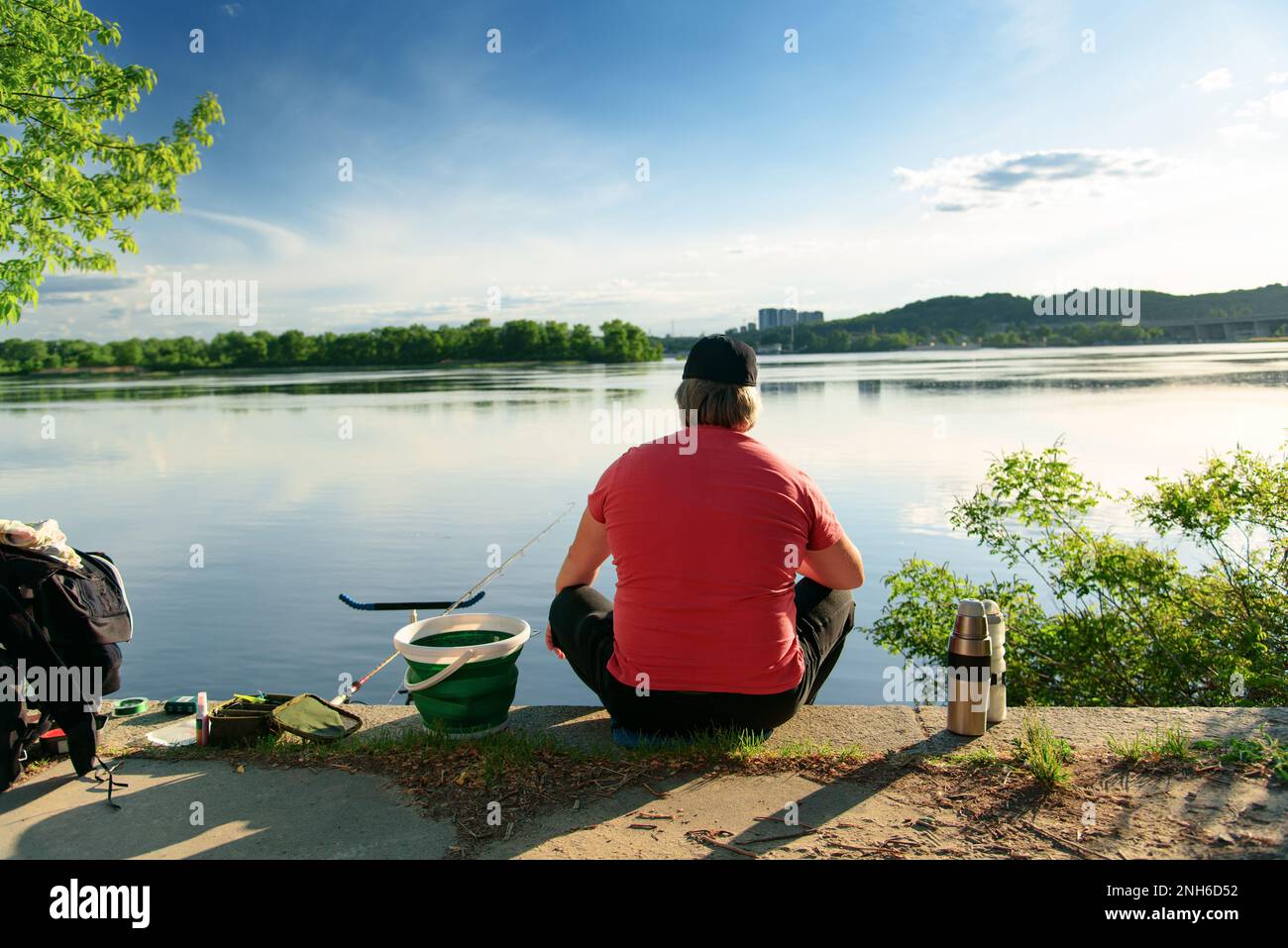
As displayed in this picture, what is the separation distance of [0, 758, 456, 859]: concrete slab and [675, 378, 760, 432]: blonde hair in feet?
6.23

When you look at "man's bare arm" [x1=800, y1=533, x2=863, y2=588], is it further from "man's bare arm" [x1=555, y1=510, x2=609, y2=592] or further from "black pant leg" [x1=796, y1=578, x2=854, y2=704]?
"man's bare arm" [x1=555, y1=510, x2=609, y2=592]

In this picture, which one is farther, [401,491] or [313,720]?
[401,491]

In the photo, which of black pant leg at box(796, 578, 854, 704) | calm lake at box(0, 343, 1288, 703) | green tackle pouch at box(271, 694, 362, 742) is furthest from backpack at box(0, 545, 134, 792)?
calm lake at box(0, 343, 1288, 703)

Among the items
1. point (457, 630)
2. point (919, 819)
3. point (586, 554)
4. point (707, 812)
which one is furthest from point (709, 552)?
point (457, 630)

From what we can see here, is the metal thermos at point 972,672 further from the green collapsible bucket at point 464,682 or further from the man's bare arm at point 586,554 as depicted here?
the green collapsible bucket at point 464,682

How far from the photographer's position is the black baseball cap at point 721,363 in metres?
3.75

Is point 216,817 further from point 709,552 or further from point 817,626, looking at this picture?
point 817,626

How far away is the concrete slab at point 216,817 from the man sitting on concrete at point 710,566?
1.03m

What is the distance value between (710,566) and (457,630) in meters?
1.72

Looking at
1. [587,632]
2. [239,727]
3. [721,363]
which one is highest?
[721,363]

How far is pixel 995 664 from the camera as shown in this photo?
418 centimetres

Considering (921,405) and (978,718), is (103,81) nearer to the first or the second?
(978,718)
